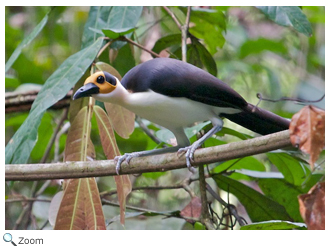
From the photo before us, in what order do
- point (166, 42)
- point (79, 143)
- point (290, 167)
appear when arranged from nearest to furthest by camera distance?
point (79, 143)
point (290, 167)
point (166, 42)

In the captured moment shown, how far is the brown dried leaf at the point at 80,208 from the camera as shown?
6.66 feet

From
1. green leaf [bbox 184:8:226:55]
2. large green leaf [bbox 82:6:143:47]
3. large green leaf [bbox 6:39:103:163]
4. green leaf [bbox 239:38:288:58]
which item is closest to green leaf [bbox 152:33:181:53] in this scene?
green leaf [bbox 184:8:226:55]

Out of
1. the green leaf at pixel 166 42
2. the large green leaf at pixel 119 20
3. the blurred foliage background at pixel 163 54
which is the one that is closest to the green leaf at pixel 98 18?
the large green leaf at pixel 119 20

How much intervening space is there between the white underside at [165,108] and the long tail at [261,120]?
50 millimetres

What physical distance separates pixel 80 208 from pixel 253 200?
96 centimetres

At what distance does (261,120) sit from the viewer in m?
2.02

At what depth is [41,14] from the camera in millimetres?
4273

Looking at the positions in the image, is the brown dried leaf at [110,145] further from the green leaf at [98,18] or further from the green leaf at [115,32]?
the green leaf at [98,18]
